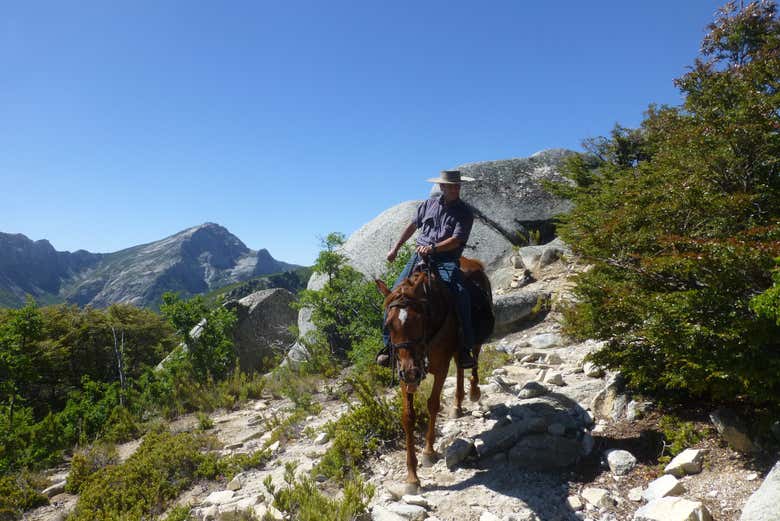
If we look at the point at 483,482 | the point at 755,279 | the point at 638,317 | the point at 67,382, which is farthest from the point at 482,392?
the point at 67,382

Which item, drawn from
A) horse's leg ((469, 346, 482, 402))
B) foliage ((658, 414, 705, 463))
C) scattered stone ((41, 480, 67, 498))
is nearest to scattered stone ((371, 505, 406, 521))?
horse's leg ((469, 346, 482, 402))

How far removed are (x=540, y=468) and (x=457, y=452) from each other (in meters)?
0.90

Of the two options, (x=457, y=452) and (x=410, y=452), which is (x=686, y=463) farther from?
(x=410, y=452)

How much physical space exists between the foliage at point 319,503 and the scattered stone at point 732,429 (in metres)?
3.35

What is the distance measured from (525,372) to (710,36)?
1047 cm

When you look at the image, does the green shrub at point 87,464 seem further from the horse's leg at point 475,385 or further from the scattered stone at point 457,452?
the horse's leg at point 475,385

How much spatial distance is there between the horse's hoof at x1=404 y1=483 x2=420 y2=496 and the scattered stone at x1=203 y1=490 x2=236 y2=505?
2.32 metres

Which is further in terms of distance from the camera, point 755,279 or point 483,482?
point 483,482

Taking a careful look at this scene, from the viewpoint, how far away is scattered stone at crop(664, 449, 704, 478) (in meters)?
3.69

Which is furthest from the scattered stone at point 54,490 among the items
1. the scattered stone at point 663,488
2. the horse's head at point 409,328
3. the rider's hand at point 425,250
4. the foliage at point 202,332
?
the scattered stone at point 663,488

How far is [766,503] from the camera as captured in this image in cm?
276

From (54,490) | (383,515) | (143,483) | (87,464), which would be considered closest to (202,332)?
(87,464)

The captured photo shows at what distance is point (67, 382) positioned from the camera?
14219 millimetres

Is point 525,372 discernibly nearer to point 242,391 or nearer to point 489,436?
point 489,436
